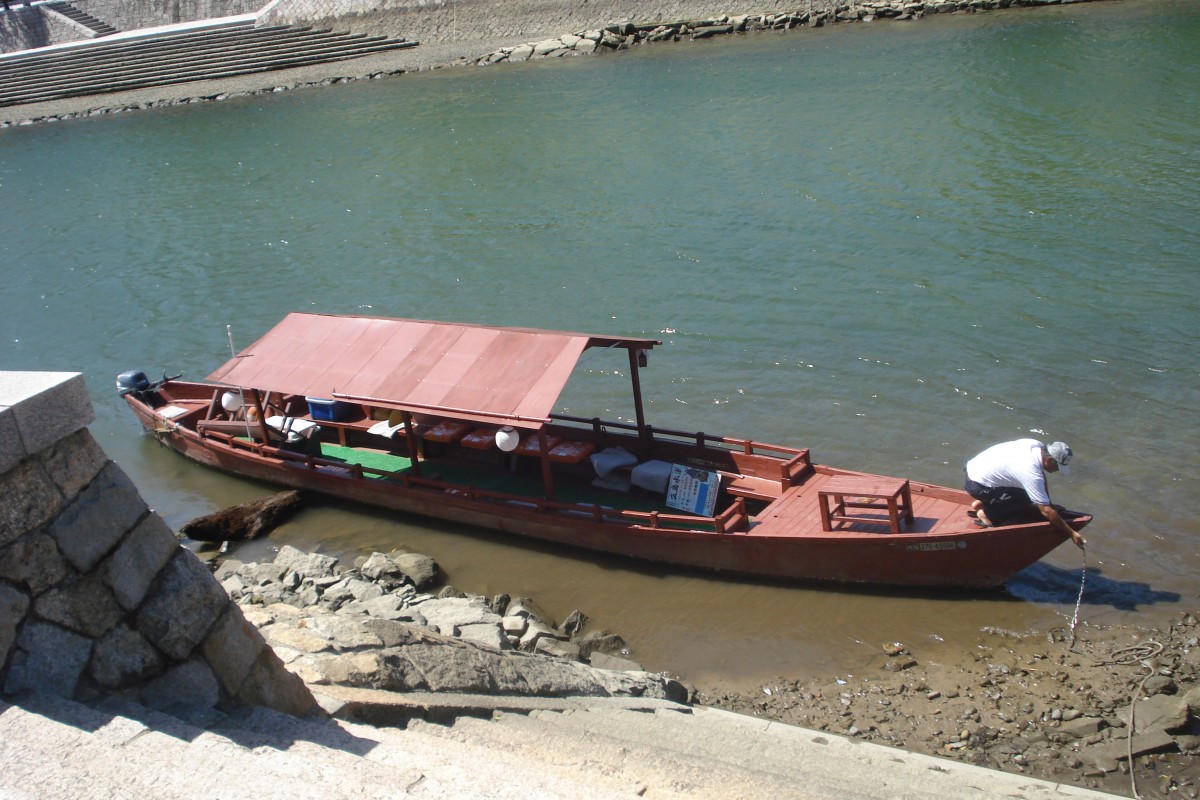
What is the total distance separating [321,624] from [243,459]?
8.80 meters

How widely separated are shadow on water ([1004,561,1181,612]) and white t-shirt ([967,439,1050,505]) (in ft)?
4.58

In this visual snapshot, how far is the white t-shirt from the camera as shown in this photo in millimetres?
10344

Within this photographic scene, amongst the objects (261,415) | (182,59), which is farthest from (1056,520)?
(182,59)

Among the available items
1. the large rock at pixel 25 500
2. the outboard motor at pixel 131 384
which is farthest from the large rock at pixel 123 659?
the outboard motor at pixel 131 384

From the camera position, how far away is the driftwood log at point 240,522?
1441cm

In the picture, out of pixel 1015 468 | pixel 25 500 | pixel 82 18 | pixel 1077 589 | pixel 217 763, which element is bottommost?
pixel 1077 589

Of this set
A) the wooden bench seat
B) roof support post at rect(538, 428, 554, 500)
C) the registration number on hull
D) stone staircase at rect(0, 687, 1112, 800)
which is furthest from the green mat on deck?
stone staircase at rect(0, 687, 1112, 800)

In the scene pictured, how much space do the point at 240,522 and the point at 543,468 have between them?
468 cm

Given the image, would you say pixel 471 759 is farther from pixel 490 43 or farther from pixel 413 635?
pixel 490 43

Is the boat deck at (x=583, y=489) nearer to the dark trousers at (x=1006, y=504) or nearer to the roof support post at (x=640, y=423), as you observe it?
the dark trousers at (x=1006, y=504)

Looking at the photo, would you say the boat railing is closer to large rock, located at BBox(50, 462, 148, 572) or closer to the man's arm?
the man's arm

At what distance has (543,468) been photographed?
12961 mm

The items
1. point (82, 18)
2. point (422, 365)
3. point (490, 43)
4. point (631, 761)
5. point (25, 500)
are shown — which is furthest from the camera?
point (82, 18)

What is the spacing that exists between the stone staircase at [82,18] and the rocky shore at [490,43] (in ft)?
34.7
